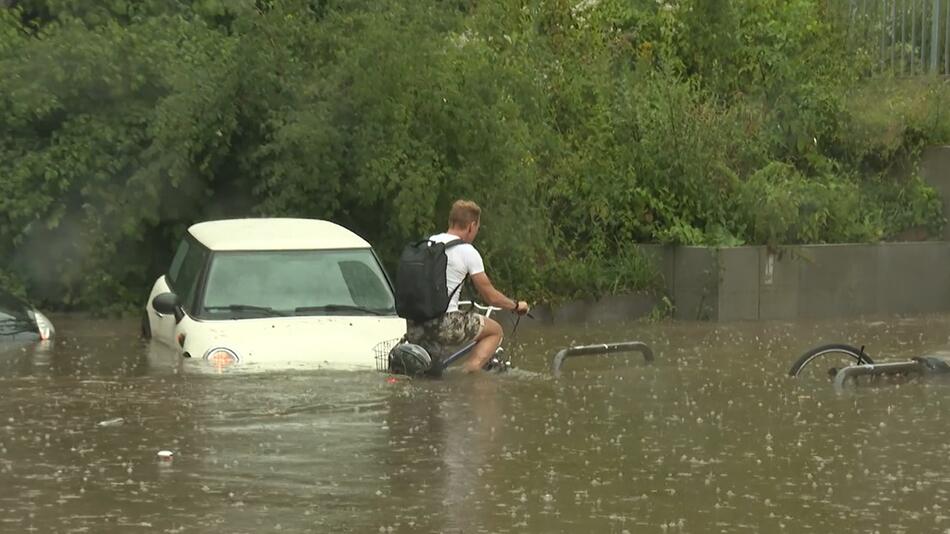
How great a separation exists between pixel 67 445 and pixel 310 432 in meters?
1.55

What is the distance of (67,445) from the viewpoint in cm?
1066

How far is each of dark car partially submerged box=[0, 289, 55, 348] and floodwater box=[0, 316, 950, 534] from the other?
549 millimetres

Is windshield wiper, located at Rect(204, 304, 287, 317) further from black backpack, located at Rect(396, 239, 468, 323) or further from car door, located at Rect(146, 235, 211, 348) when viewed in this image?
black backpack, located at Rect(396, 239, 468, 323)

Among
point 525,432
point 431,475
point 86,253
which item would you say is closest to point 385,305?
point 525,432

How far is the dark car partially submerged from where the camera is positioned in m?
16.3

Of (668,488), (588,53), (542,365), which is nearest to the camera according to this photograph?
(668,488)

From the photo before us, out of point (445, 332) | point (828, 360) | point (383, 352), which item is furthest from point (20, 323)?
point (828, 360)

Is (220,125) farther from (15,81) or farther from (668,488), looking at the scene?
(668,488)

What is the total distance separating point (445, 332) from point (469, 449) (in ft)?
9.65

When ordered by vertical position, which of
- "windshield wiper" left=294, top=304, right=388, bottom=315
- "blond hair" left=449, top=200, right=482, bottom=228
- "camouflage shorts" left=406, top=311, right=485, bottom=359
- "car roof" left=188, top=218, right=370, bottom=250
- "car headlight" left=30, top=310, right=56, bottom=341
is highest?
"blond hair" left=449, top=200, right=482, bottom=228

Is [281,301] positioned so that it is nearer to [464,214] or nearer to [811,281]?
[464,214]

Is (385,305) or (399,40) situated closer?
(385,305)

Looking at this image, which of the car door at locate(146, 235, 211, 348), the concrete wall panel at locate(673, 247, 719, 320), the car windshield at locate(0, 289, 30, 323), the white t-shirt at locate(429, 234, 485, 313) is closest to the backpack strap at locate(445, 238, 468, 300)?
the white t-shirt at locate(429, 234, 485, 313)

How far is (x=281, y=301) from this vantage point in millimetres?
13953
